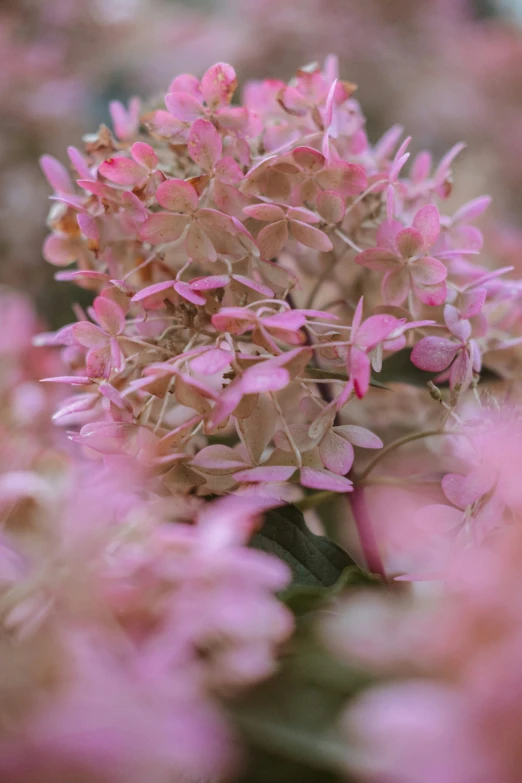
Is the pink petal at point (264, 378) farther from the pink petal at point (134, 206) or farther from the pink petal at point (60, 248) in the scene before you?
the pink petal at point (60, 248)

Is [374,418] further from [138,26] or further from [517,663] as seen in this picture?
[138,26]

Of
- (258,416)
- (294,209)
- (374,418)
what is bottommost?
(374,418)

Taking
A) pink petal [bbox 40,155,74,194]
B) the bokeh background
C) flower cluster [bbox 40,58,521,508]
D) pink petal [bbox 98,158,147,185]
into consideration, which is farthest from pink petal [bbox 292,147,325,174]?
the bokeh background

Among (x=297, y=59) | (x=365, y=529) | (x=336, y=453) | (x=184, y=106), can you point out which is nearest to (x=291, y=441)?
(x=336, y=453)

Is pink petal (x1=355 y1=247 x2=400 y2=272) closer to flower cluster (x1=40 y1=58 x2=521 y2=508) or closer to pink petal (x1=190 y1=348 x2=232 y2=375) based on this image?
flower cluster (x1=40 y1=58 x2=521 y2=508)

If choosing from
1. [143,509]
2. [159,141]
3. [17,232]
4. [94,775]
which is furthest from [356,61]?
[94,775]

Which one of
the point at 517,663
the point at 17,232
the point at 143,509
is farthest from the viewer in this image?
the point at 17,232
